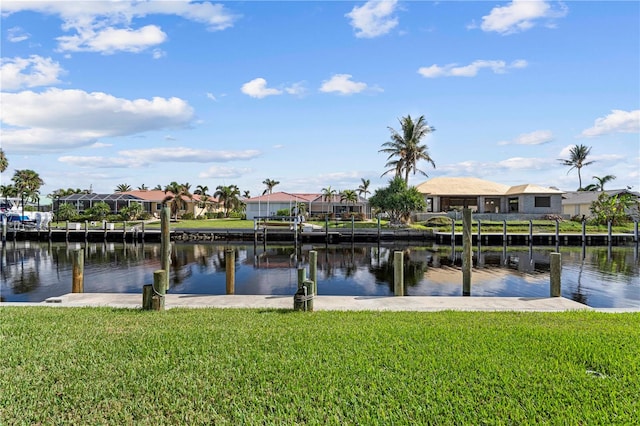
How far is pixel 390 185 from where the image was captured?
56.4 metres

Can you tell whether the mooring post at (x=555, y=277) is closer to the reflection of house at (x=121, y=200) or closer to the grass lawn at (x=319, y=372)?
the grass lawn at (x=319, y=372)

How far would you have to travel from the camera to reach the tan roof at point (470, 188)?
60.9 meters

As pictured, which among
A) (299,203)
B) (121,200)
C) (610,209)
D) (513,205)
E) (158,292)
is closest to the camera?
(158,292)

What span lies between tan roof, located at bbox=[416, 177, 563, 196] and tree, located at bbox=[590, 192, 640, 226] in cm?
626

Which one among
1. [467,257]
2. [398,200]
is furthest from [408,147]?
[467,257]

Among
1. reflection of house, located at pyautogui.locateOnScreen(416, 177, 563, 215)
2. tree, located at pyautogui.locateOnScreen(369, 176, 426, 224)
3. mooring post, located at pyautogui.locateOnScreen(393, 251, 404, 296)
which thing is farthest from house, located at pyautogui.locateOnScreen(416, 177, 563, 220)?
mooring post, located at pyautogui.locateOnScreen(393, 251, 404, 296)

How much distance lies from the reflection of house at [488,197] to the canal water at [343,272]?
74.1ft

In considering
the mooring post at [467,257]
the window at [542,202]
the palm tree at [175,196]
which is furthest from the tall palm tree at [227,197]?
the mooring post at [467,257]

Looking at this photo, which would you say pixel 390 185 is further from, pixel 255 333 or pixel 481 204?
pixel 255 333

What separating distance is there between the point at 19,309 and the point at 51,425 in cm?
682

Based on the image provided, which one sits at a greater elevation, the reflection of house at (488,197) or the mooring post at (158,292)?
the reflection of house at (488,197)

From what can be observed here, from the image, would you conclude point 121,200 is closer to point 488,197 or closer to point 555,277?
point 488,197

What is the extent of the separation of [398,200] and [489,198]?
19.2 m

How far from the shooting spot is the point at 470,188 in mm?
64938
